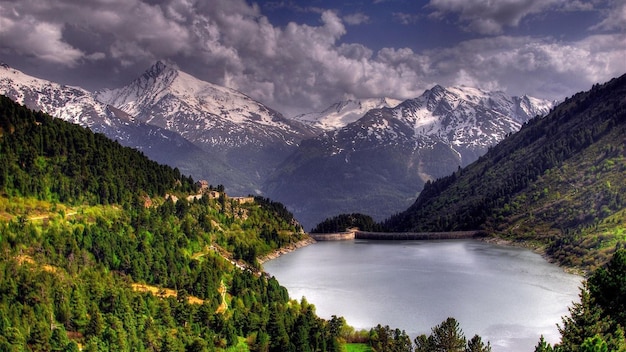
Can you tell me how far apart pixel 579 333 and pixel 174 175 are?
491 feet

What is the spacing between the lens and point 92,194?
449ft

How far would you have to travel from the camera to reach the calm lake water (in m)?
103

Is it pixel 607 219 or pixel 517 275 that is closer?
pixel 517 275

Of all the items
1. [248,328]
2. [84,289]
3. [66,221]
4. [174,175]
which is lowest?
[248,328]

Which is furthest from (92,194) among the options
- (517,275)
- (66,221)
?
(517,275)

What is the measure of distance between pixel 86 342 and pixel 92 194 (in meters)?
66.0

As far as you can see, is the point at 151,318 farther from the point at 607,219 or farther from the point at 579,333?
the point at 607,219

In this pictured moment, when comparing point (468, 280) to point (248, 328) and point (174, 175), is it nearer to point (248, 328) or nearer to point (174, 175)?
point (248, 328)

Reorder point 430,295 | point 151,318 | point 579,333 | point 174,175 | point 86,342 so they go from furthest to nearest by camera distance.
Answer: point 174,175 < point 430,295 < point 151,318 < point 86,342 < point 579,333

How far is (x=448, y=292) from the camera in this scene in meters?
132

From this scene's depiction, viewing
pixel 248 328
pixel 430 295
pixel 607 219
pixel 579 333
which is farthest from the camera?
pixel 607 219

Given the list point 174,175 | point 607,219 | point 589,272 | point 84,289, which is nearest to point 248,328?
point 84,289

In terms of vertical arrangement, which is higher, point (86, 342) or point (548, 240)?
point (548, 240)

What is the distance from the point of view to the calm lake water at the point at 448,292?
103m
